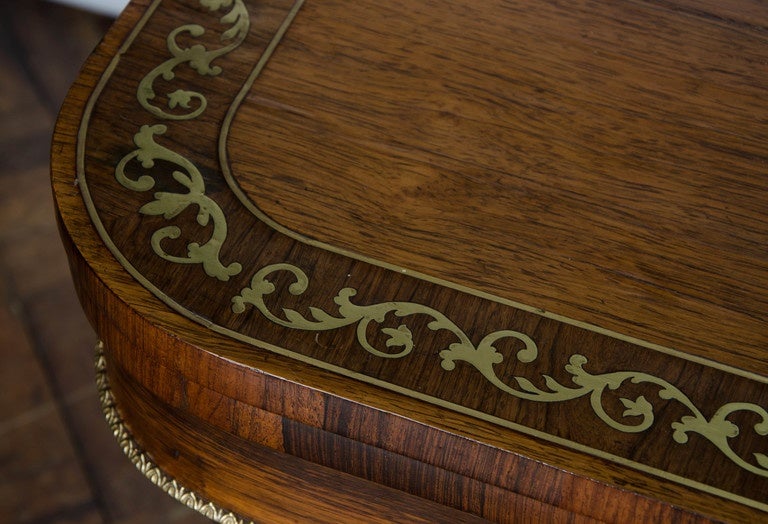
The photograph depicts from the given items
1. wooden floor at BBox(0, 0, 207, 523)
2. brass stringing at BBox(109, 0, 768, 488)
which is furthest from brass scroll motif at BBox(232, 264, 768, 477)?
wooden floor at BBox(0, 0, 207, 523)

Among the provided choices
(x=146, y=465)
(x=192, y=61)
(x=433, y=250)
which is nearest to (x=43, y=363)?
(x=146, y=465)

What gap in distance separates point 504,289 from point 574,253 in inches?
2.7

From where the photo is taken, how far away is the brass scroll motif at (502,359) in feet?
2.43

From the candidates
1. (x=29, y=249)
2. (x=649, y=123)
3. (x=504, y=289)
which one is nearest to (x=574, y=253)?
(x=504, y=289)

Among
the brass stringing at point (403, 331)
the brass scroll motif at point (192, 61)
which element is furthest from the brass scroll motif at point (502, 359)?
the brass scroll motif at point (192, 61)

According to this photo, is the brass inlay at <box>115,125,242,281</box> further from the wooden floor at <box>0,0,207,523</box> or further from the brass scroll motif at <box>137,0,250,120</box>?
the wooden floor at <box>0,0,207,523</box>

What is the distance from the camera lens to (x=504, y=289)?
2.62 ft

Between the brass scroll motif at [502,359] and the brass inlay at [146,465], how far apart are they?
0.91ft

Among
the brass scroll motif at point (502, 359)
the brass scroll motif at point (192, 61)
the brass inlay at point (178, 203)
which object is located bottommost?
the brass scroll motif at point (502, 359)

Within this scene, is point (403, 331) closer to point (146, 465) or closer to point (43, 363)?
point (146, 465)

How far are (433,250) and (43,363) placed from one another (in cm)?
93

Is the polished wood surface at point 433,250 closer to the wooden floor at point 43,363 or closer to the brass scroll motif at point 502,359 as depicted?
the brass scroll motif at point 502,359

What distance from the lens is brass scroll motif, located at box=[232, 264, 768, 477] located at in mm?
740

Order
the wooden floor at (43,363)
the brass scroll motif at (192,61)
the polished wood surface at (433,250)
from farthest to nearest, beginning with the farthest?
the wooden floor at (43,363)
the brass scroll motif at (192,61)
the polished wood surface at (433,250)
